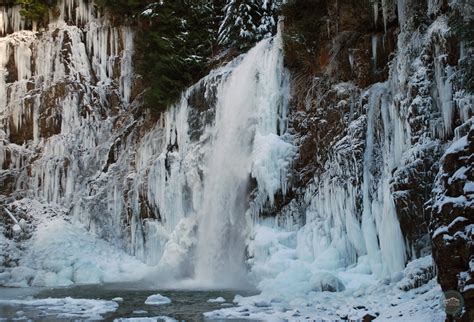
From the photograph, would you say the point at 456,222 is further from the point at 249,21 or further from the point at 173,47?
the point at 173,47

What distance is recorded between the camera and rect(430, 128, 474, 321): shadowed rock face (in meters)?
7.69

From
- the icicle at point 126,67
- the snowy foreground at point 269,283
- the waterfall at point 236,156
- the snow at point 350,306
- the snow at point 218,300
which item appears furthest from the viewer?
the icicle at point 126,67

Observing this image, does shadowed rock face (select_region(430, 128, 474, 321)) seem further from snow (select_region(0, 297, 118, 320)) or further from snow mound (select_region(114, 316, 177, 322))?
snow (select_region(0, 297, 118, 320))

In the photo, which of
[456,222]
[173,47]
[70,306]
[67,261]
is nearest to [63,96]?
[173,47]

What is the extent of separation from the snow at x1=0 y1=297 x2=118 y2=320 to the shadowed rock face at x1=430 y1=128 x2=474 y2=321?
7.07 m

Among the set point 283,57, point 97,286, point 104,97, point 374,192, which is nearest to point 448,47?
point 374,192

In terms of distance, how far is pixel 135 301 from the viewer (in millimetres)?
14656

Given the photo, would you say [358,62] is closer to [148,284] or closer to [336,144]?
[336,144]

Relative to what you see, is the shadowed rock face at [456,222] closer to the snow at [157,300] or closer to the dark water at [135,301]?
the dark water at [135,301]

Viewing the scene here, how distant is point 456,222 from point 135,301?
29.3 ft

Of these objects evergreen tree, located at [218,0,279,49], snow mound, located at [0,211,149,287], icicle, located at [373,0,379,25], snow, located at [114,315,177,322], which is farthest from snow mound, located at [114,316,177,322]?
evergreen tree, located at [218,0,279,49]

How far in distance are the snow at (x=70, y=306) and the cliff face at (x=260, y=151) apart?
13.5 ft

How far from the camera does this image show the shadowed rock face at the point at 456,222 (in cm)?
769

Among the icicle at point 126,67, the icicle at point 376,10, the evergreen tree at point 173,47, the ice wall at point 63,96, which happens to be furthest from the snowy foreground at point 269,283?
the icicle at point 126,67
